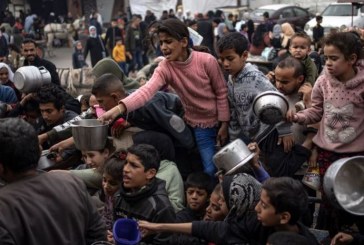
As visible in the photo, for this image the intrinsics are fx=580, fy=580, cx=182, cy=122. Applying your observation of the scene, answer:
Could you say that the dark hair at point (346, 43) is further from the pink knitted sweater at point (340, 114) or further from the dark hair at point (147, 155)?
the dark hair at point (147, 155)

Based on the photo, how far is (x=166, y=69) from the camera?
3.92 metres

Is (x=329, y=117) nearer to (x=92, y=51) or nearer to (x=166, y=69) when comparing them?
(x=166, y=69)

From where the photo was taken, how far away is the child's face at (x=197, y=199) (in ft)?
12.2

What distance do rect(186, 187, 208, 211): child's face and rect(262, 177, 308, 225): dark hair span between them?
84 cm

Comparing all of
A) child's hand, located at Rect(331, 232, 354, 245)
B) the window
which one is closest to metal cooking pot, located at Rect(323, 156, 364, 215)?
child's hand, located at Rect(331, 232, 354, 245)

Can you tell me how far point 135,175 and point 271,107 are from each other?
2.96 ft

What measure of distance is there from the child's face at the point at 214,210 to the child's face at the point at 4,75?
3.75 meters

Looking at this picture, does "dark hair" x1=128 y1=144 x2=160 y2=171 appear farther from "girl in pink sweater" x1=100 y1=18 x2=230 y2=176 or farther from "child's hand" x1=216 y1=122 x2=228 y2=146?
"child's hand" x1=216 y1=122 x2=228 y2=146

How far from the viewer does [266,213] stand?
9.57ft

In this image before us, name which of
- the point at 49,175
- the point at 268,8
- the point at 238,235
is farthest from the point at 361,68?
the point at 268,8

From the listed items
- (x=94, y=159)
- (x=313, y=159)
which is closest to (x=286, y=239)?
(x=313, y=159)

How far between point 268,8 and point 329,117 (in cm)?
2004

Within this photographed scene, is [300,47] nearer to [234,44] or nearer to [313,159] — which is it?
[234,44]

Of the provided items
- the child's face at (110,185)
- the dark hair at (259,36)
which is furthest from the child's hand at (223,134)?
the dark hair at (259,36)
